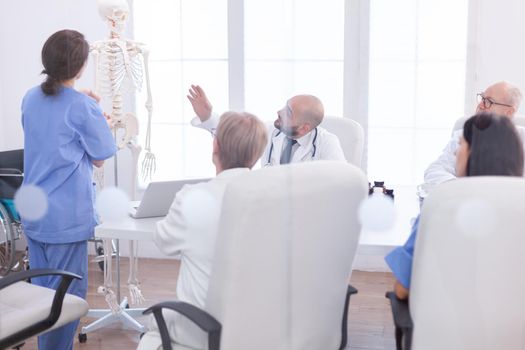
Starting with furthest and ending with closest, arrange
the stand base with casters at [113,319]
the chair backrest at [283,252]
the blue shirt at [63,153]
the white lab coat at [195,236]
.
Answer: the stand base with casters at [113,319] → the blue shirt at [63,153] → the white lab coat at [195,236] → the chair backrest at [283,252]

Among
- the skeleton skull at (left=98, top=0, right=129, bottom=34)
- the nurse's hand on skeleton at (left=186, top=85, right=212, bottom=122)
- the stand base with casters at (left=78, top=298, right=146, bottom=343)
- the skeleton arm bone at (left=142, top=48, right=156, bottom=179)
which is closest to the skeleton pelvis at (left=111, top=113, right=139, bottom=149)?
the skeleton arm bone at (left=142, top=48, right=156, bottom=179)

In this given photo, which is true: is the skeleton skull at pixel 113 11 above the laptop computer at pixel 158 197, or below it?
above

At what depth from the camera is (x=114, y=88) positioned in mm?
3107

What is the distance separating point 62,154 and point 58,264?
1.31 ft

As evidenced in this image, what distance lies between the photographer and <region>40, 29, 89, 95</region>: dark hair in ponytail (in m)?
2.26

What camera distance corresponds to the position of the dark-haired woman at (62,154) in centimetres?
227

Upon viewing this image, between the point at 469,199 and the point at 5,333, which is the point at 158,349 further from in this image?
the point at 469,199

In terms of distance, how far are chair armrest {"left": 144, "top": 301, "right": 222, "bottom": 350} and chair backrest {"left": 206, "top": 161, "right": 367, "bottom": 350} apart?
2 cm

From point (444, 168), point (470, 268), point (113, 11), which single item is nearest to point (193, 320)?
point (470, 268)

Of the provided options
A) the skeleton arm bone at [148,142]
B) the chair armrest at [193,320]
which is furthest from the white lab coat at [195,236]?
the skeleton arm bone at [148,142]

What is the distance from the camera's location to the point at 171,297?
340cm

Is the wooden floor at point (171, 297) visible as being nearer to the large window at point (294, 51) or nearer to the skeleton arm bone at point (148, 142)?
the skeleton arm bone at point (148, 142)

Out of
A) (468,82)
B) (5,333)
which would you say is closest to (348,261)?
(5,333)

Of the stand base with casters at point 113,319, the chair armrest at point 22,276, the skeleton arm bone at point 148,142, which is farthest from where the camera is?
the skeleton arm bone at point 148,142
